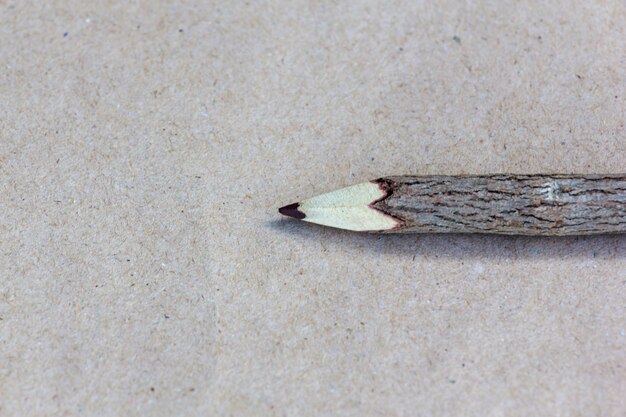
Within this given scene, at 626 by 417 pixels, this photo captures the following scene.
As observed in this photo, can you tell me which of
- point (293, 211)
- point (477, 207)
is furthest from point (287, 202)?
point (477, 207)

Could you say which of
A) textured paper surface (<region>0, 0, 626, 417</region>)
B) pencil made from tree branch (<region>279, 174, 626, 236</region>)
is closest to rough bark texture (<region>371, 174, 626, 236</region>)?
pencil made from tree branch (<region>279, 174, 626, 236</region>)

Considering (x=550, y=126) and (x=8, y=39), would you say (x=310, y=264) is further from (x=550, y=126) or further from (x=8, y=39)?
(x=8, y=39)

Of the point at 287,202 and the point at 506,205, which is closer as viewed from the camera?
the point at 506,205

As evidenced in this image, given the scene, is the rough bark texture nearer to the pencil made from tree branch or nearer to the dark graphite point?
the pencil made from tree branch

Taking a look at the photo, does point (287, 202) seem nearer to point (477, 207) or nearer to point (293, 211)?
point (293, 211)

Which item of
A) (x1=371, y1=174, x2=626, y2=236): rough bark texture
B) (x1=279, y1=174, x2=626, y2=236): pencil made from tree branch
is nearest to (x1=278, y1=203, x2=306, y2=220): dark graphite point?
(x1=279, y1=174, x2=626, y2=236): pencil made from tree branch
